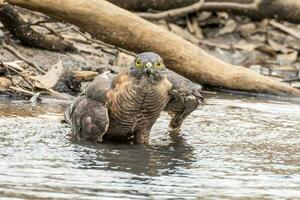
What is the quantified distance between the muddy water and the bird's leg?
0.26ft

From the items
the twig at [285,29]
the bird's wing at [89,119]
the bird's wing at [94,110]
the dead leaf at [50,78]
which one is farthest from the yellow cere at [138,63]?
the twig at [285,29]

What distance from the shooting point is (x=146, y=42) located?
11430 millimetres

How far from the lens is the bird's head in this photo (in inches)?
303

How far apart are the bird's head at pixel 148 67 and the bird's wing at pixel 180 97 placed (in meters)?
0.23

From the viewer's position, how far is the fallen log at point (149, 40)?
11055mm

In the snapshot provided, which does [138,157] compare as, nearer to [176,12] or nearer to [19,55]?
[19,55]

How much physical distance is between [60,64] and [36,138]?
114 inches

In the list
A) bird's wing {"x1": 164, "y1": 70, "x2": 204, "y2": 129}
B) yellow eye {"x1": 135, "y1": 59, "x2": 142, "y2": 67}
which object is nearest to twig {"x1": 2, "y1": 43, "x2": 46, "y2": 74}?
bird's wing {"x1": 164, "y1": 70, "x2": 204, "y2": 129}

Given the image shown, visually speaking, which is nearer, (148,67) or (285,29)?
(148,67)

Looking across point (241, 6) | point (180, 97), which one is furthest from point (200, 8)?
point (180, 97)

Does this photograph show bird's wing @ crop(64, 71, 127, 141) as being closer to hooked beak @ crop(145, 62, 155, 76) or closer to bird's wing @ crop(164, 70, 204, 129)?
hooked beak @ crop(145, 62, 155, 76)

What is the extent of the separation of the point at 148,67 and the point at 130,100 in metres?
0.40

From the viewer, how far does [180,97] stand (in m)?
8.39

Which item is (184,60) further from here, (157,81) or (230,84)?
(157,81)
